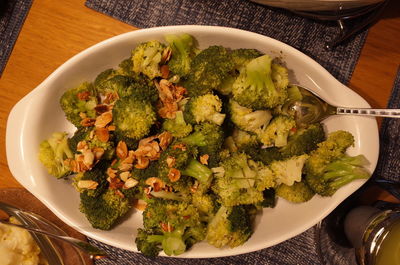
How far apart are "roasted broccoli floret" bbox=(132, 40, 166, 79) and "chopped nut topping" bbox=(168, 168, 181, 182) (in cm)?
30

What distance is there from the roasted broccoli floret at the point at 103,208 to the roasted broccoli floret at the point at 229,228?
29 centimetres

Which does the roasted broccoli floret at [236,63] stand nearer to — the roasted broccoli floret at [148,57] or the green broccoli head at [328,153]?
A: the roasted broccoli floret at [148,57]

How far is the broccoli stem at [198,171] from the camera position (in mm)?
1177

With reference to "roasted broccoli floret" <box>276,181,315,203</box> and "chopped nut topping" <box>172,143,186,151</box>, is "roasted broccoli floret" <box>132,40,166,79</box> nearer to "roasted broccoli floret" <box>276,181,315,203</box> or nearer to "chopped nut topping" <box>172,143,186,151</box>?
"chopped nut topping" <box>172,143,186,151</box>

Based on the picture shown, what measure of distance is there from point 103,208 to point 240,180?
43 cm

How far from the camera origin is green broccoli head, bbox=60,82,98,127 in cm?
122

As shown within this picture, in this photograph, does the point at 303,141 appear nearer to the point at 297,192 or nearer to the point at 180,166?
the point at 297,192

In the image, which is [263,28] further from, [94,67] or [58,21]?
[58,21]

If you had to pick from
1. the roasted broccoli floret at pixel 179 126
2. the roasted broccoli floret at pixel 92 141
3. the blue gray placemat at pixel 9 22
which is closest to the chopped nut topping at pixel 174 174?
the roasted broccoli floret at pixel 179 126

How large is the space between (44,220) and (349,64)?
A: 1190mm

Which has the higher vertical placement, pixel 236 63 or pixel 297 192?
pixel 236 63

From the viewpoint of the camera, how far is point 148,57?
3.82 ft

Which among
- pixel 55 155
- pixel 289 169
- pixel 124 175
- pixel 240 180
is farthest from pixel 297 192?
pixel 55 155

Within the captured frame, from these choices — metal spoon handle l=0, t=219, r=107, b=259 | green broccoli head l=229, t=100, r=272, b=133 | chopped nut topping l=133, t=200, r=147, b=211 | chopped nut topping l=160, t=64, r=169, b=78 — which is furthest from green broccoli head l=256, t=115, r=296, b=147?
metal spoon handle l=0, t=219, r=107, b=259
